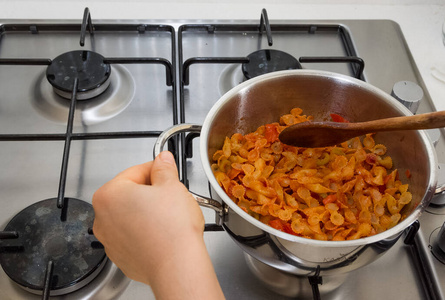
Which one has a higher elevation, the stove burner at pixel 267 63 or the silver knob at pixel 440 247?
the stove burner at pixel 267 63

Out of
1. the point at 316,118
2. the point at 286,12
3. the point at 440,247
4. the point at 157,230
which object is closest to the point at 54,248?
the point at 157,230

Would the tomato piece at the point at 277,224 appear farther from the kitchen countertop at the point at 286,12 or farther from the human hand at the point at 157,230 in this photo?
the kitchen countertop at the point at 286,12

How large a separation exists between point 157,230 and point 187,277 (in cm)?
7

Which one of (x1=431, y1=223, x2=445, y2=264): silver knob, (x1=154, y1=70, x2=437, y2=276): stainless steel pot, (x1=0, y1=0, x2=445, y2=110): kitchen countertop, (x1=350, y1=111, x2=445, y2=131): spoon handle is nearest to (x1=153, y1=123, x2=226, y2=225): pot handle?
(x1=154, y1=70, x2=437, y2=276): stainless steel pot

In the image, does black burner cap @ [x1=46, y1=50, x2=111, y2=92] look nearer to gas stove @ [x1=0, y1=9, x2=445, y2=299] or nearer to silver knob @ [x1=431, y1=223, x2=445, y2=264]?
gas stove @ [x1=0, y1=9, x2=445, y2=299]

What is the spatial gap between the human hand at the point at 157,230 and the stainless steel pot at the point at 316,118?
6 cm

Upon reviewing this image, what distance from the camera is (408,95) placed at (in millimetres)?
916

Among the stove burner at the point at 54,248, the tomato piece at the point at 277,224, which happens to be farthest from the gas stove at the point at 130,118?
the tomato piece at the point at 277,224

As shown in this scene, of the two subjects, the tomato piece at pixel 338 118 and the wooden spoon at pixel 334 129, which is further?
the tomato piece at pixel 338 118

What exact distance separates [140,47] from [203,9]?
0.70 ft

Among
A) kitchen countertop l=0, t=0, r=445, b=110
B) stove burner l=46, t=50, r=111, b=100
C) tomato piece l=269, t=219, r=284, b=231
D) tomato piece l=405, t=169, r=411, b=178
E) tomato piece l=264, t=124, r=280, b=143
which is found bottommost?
tomato piece l=269, t=219, r=284, b=231

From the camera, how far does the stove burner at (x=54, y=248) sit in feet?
2.31

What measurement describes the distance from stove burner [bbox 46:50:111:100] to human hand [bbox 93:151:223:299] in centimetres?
37

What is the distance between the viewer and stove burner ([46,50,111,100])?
931 millimetres
